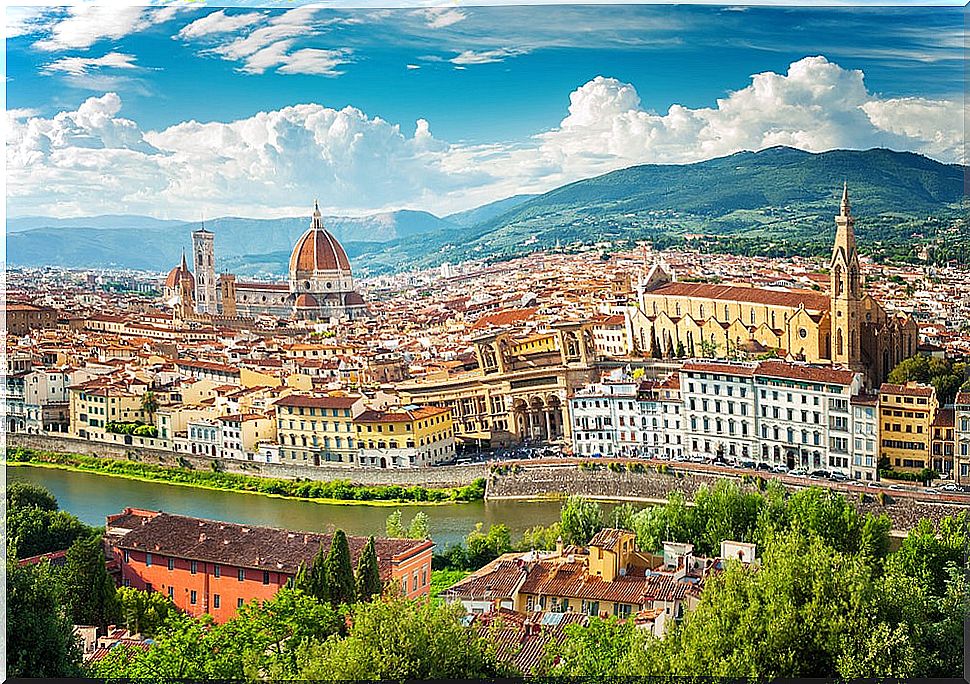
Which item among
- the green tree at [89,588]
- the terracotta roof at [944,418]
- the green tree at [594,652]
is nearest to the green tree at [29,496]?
the green tree at [89,588]

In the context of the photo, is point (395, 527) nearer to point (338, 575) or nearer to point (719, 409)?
point (338, 575)

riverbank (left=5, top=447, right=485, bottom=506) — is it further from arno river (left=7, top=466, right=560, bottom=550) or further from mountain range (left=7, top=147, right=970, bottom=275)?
mountain range (left=7, top=147, right=970, bottom=275)

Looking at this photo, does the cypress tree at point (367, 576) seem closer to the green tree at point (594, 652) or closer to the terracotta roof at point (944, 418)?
the green tree at point (594, 652)

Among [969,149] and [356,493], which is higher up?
[969,149]

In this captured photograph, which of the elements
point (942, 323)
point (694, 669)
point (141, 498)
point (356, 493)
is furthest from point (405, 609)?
point (942, 323)

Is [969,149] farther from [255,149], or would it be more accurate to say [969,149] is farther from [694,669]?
[255,149]

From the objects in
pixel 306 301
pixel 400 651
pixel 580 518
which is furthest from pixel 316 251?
pixel 400 651

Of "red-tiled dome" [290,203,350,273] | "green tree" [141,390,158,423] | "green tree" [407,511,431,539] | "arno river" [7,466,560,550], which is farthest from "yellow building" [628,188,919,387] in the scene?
"green tree" [141,390,158,423]
